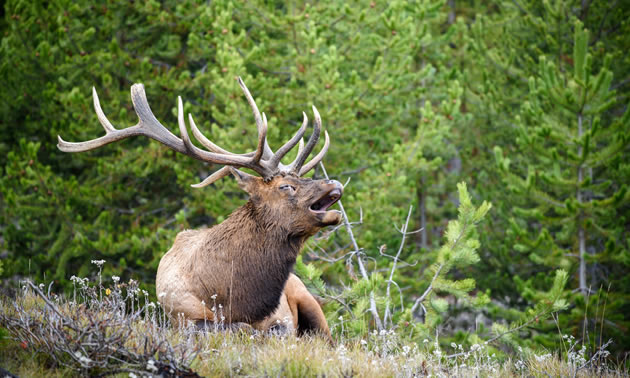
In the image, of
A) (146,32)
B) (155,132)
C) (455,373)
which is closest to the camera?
(455,373)

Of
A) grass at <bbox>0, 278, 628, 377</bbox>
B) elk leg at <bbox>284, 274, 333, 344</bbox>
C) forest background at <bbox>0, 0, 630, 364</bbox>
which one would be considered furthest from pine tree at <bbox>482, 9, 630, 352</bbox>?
grass at <bbox>0, 278, 628, 377</bbox>

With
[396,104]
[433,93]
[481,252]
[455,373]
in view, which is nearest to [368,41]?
[396,104]

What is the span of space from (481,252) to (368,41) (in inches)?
170

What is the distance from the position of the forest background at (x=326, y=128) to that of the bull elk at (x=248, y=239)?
13.0ft

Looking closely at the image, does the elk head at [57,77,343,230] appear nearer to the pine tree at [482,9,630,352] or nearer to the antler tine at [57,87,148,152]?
the antler tine at [57,87,148,152]

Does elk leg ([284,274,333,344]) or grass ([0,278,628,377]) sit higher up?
grass ([0,278,628,377])

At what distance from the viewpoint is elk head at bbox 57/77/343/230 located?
5.22 m

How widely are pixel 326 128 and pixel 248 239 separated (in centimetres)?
509

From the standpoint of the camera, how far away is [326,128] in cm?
1027

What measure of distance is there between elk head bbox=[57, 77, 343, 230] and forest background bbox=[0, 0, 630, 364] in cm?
388

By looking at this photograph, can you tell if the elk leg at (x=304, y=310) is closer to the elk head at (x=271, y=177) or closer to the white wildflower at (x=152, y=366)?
the elk head at (x=271, y=177)

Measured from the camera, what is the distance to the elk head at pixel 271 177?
5223 mm

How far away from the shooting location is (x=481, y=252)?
12.6 m

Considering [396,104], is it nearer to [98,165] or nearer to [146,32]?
[146,32]
